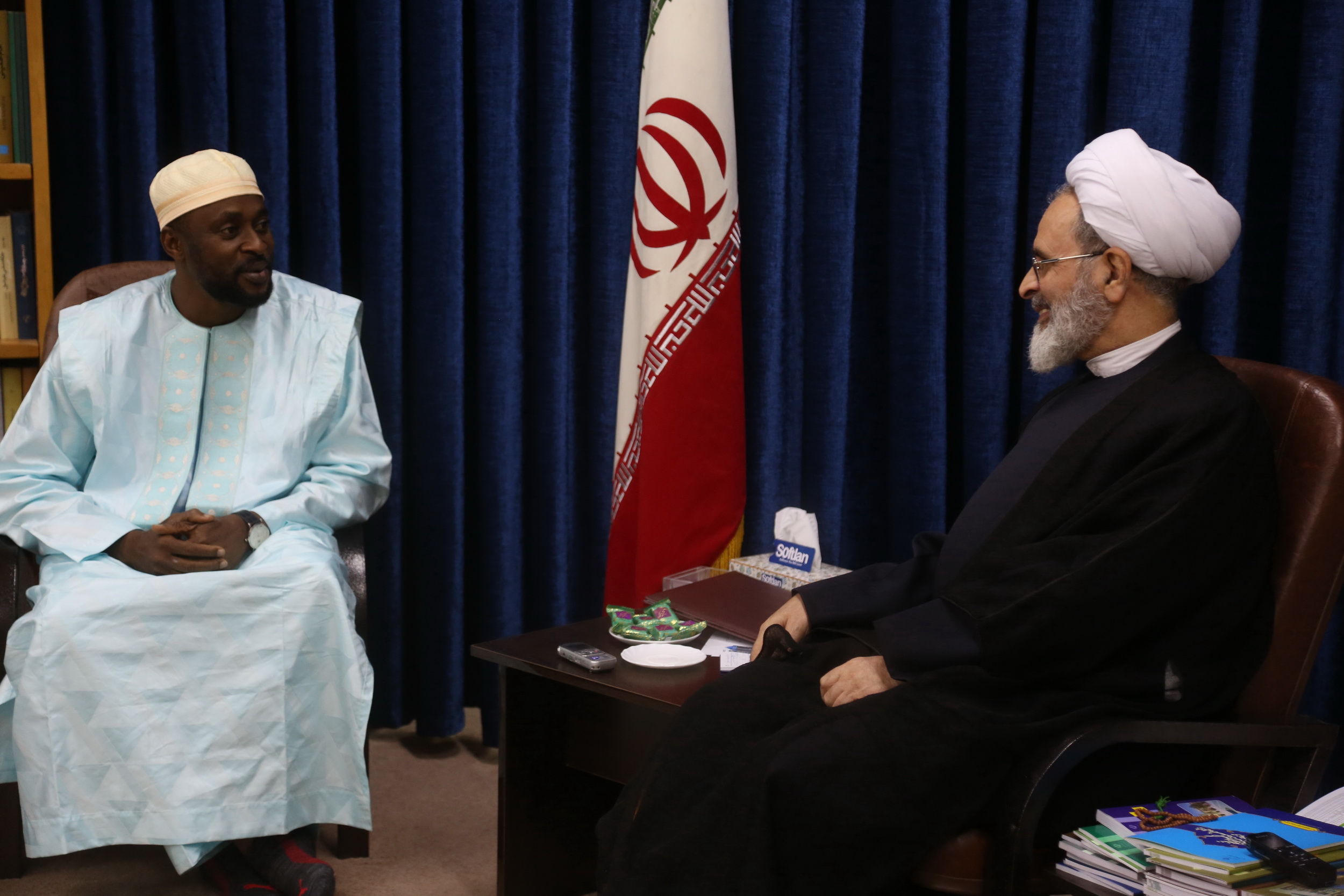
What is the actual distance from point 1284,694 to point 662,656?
3.05ft

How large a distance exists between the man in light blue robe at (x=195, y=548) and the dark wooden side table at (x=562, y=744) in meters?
0.32

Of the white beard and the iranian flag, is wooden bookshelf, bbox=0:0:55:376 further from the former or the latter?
the white beard

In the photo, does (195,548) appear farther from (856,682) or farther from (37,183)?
(856,682)

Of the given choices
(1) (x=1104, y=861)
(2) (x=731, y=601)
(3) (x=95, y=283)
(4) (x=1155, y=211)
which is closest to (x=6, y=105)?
(3) (x=95, y=283)

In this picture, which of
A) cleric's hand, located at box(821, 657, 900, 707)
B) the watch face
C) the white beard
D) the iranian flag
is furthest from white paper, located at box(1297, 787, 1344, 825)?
the watch face

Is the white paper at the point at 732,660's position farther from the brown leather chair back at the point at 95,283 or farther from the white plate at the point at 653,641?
the brown leather chair back at the point at 95,283

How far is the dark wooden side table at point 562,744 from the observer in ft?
6.30

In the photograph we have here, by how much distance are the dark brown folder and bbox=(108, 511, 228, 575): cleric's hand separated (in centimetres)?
84

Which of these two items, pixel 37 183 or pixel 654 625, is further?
pixel 37 183

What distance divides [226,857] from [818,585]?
1271mm

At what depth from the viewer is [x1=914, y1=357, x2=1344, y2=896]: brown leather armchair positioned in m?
1.49

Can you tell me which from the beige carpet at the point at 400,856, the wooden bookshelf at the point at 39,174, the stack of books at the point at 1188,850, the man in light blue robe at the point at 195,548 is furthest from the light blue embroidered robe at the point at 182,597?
the stack of books at the point at 1188,850

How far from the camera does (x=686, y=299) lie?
101 inches

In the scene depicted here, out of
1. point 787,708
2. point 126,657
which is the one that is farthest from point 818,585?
point 126,657
